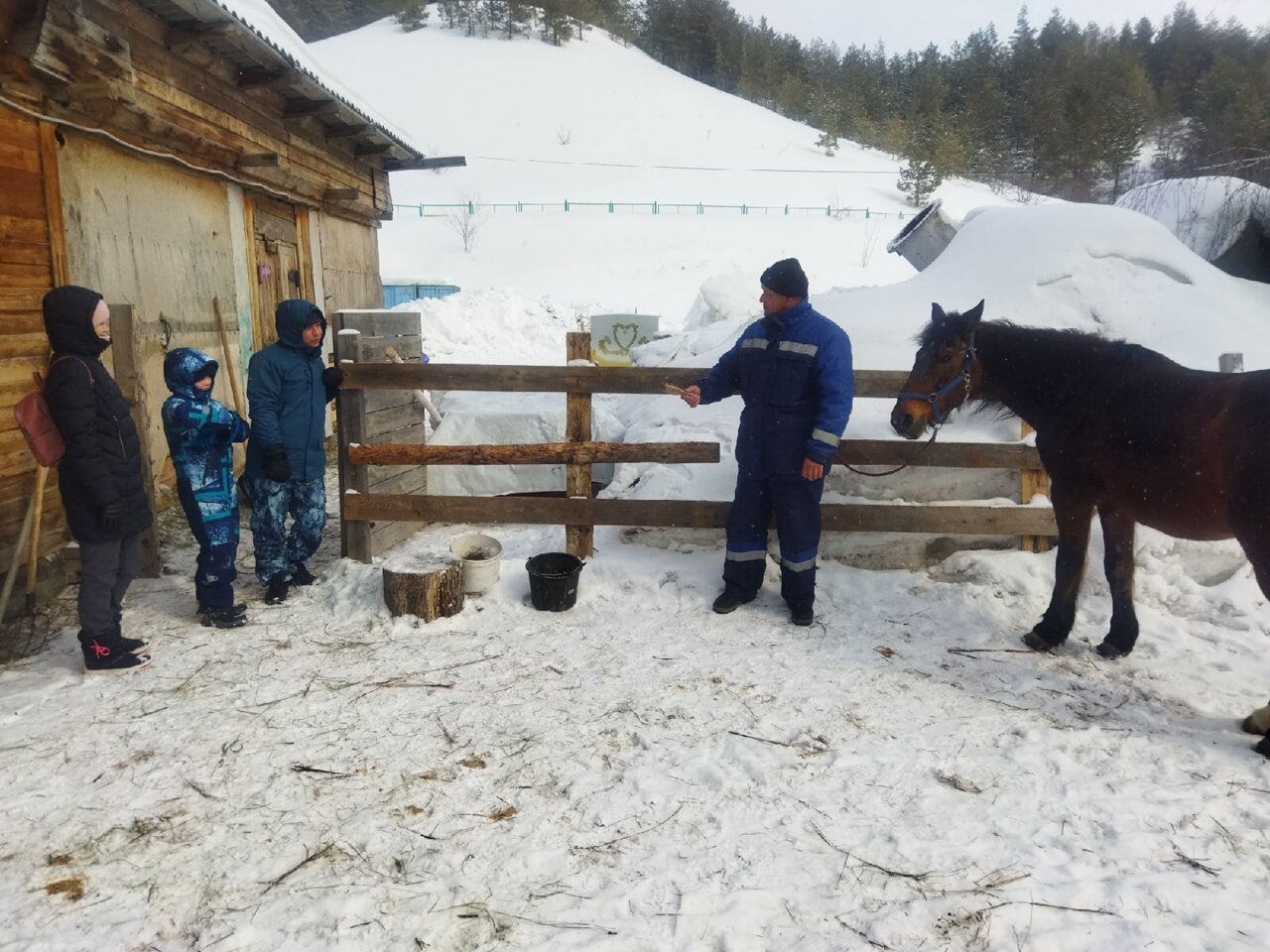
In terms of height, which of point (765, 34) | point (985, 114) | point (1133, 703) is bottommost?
point (1133, 703)

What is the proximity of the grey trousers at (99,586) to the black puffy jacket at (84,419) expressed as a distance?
7 centimetres

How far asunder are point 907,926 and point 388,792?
6.02 feet

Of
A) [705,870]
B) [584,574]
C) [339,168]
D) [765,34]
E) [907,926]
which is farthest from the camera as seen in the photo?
[765,34]

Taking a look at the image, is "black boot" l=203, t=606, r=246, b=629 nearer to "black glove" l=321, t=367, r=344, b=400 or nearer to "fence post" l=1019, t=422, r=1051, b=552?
"black glove" l=321, t=367, r=344, b=400

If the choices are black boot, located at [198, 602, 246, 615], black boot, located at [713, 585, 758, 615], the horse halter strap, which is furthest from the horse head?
black boot, located at [198, 602, 246, 615]

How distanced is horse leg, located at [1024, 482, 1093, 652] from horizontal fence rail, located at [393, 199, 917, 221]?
44.3 metres

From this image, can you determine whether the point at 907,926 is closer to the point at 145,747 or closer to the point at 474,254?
the point at 145,747

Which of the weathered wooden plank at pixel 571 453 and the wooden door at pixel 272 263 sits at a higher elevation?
the wooden door at pixel 272 263

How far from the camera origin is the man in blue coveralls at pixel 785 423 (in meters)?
4.23

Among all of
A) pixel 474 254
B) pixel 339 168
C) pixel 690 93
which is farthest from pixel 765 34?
pixel 339 168

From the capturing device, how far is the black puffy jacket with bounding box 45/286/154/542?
3.55 meters

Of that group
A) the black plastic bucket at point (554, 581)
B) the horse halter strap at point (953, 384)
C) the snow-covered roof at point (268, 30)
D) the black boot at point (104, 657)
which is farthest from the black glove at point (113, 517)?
the snow-covered roof at point (268, 30)

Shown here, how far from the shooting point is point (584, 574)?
498 centimetres

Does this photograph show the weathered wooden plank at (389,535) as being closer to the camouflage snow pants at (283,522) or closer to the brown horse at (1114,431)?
the camouflage snow pants at (283,522)
